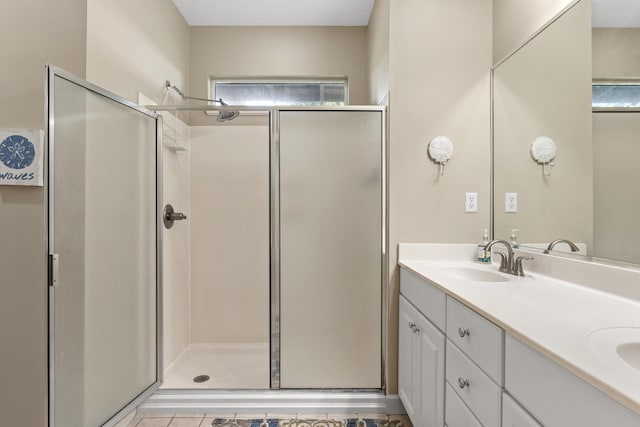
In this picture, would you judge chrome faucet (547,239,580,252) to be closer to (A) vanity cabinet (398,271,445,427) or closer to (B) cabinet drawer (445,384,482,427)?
(A) vanity cabinet (398,271,445,427)

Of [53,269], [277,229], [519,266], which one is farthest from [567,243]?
[53,269]

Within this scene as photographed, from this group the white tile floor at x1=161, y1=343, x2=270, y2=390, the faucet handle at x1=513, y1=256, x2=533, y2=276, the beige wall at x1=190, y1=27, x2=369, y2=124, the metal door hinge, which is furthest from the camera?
the beige wall at x1=190, y1=27, x2=369, y2=124

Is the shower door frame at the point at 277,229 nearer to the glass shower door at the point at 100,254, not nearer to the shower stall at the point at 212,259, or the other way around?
the shower stall at the point at 212,259

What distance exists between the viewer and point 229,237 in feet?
9.43

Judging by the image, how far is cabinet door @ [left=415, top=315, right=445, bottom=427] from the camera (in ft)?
4.50

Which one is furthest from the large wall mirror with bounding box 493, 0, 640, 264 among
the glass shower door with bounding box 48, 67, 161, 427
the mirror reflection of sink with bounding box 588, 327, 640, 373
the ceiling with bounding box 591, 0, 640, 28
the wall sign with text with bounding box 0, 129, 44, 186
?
the wall sign with text with bounding box 0, 129, 44, 186

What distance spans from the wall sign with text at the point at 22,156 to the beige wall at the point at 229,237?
1449 millimetres

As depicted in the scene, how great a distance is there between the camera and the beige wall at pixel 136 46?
1.64m

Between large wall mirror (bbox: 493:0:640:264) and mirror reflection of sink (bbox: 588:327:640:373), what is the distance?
0.51 metres

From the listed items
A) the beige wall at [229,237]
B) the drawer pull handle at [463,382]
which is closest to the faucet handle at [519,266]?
the drawer pull handle at [463,382]

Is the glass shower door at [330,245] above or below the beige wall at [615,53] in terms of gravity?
below

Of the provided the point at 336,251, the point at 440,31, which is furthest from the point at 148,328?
the point at 440,31

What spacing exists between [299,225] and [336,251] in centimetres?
29

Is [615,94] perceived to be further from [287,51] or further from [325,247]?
[287,51]
